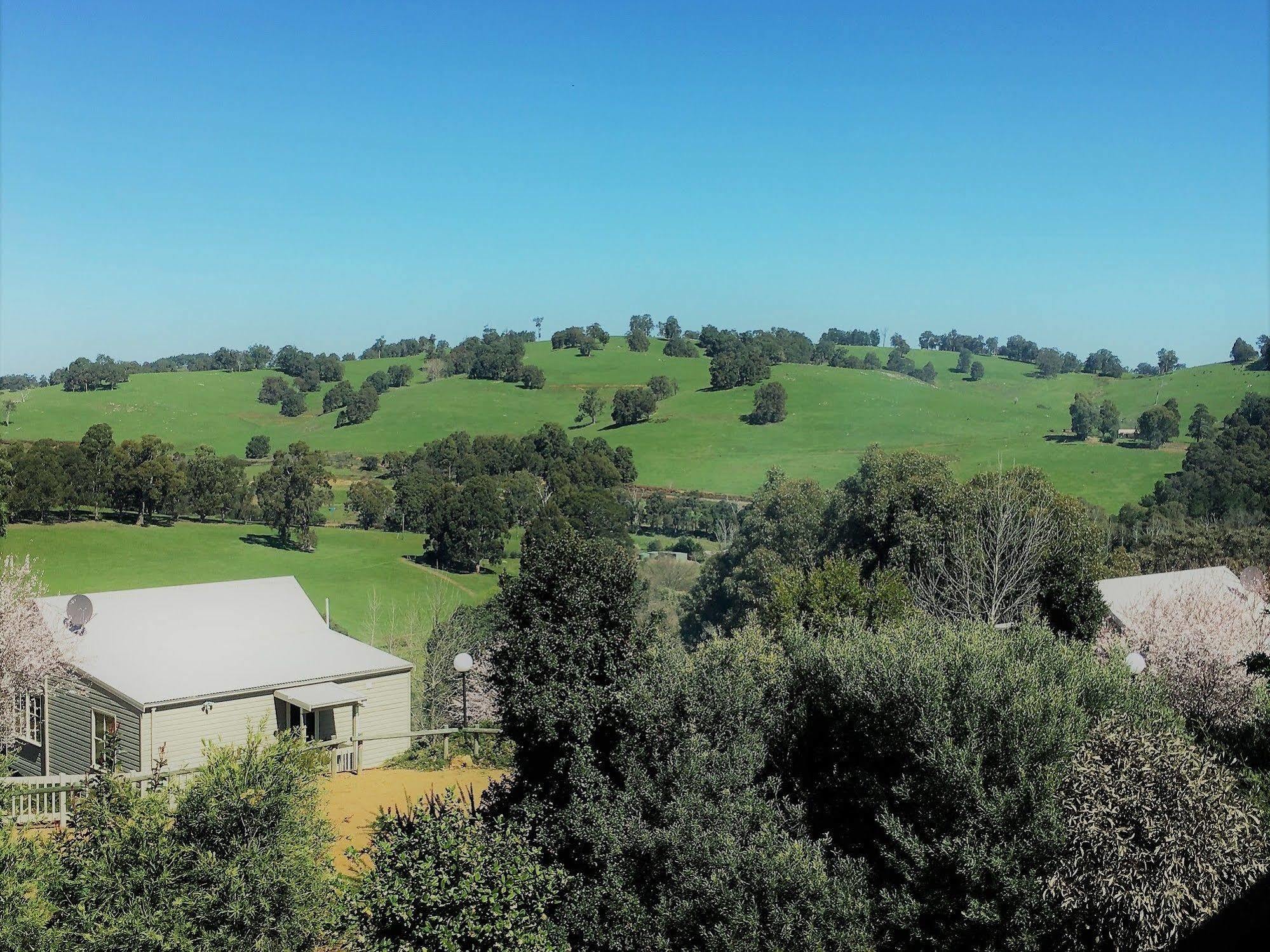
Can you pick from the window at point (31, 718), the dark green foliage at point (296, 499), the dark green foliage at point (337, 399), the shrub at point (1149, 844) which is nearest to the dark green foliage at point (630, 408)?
the dark green foliage at point (337, 399)

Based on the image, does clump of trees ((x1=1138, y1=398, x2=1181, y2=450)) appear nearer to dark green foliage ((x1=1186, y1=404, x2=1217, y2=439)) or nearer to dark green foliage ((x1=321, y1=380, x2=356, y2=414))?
dark green foliage ((x1=1186, y1=404, x2=1217, y2=439))

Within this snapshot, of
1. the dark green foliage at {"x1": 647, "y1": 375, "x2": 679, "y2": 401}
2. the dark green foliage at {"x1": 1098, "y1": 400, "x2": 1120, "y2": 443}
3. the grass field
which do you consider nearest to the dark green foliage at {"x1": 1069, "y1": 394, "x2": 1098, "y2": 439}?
the dark green foliage at {"x1": 1098, "y1": 400, "x2": 1120, "y2": 443}

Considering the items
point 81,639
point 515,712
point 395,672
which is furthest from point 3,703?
point 515,712

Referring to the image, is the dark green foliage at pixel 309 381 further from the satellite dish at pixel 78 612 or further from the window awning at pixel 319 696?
the window awning at pixel 319 696

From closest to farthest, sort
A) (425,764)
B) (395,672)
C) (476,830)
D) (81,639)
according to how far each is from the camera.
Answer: (476,830) < (425,764) < (81,639) < (395,672)

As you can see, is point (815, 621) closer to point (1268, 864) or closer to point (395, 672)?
point (395, 672)

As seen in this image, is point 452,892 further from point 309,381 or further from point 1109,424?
point 309,381
